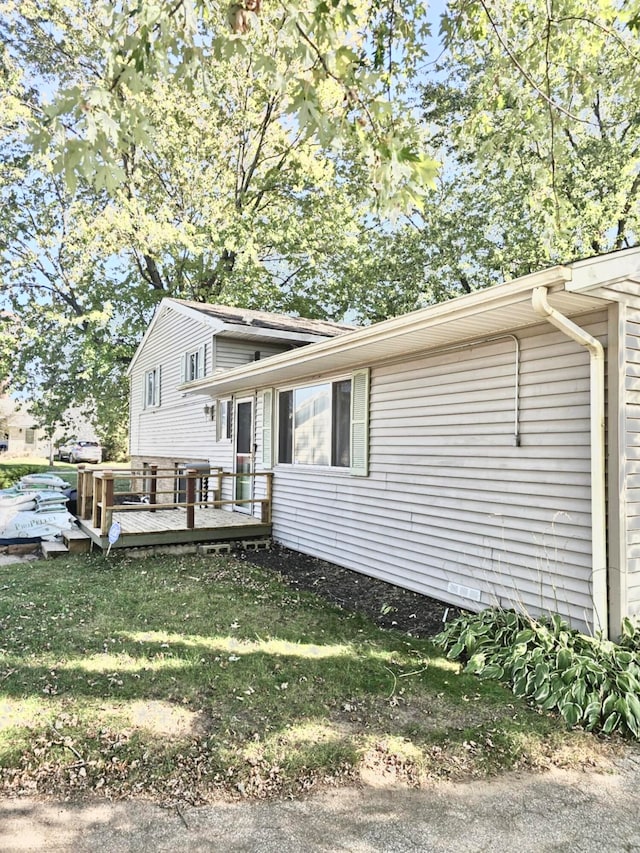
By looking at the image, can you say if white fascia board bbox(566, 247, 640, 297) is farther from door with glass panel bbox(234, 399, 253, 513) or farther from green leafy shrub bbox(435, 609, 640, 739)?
door with glass panel bbox(234, 399, 253, 513)

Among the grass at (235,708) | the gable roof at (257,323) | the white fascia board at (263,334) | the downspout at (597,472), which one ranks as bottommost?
the grass at (235,708)

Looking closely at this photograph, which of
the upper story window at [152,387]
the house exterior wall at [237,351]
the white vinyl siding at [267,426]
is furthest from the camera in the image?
the upper story window at [152,387]

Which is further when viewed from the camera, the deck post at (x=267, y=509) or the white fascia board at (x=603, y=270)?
the deck post at (x=267, y=509)

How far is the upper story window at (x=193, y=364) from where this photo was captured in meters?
11.6

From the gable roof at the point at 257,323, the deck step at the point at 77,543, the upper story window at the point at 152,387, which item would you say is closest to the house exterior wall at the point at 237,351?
the gable roof at the point at 257,323

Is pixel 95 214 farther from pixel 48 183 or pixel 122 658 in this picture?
pixel 122 658

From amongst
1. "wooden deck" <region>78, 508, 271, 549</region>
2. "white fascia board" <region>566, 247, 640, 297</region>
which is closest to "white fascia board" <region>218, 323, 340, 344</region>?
"wooden deck" <region>78, 508, 271, 549</region>

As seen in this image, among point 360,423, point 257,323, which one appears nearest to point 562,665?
point 360,423

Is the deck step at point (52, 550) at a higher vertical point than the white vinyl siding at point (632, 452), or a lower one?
lower

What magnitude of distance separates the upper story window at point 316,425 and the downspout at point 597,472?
11.7 feet

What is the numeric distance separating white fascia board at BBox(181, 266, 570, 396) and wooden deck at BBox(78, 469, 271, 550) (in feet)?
6.31

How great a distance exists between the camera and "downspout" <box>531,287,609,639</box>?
13.0 feet

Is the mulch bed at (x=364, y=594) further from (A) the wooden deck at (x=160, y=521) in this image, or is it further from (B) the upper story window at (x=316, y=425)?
(B) the upper story window at (x=316, y=425)

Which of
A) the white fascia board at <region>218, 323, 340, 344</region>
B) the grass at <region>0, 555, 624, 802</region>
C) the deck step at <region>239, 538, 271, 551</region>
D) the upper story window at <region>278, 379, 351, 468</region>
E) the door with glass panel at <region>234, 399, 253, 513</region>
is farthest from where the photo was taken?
the white fascia board at <region>218, 323, 340, 344</region>
